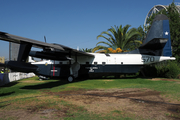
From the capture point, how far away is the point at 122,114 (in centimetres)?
565

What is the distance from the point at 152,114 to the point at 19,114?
5250 mm

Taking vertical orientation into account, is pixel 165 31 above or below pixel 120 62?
above

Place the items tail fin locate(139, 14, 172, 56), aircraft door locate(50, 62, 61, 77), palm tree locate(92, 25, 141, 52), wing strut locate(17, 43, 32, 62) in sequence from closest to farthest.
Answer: wing strut locate(17, 43, 32, 62), tail fin locate(139, 14, 172, 56), aircraft door locate(50, 62, 61, 77), palm tree locate(92, 25, 141, 52)

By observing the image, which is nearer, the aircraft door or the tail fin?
the tail fin

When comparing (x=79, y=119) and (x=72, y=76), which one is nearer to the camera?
(x=79, y=119)

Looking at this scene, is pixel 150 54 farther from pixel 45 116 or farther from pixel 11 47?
pixel 11 47

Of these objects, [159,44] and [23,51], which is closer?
[23,51]

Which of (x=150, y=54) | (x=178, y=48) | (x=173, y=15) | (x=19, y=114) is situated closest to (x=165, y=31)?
(x=150, y=54)

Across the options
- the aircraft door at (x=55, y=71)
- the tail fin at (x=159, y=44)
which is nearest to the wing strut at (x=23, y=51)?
the aircraft door at (x=55, y=71)

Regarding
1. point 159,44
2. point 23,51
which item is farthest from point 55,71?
point 159,44

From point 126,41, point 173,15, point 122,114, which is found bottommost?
point 122,114

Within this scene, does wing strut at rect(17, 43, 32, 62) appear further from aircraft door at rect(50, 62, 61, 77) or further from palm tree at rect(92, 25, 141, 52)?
palm tree at rect(92, 25, 141, 52)

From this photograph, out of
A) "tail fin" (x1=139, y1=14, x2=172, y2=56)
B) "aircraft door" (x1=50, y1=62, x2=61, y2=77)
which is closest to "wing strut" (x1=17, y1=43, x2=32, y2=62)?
"aircraft door" (x1=50, y1=62, x2=61, y2=77)

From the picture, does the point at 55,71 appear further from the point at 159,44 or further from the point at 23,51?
the point at 159,44
